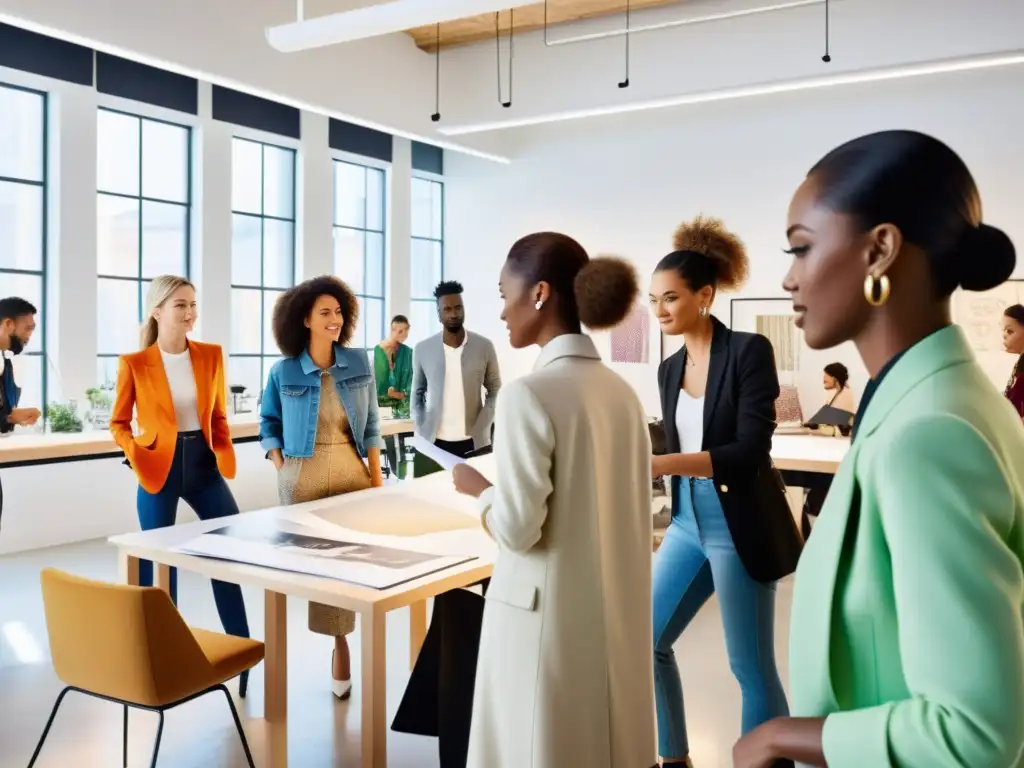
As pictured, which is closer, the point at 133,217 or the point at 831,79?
the point at 831,79

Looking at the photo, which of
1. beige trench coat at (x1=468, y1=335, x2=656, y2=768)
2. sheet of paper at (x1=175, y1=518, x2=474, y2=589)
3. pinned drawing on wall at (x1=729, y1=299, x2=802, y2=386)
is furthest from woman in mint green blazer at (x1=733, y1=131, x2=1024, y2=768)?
pinned drawing on wall at (x1=729, y1=299, x2=802, y2=386)

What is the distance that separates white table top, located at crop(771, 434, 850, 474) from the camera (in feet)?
15.6

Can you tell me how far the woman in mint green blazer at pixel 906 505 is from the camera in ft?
2.37

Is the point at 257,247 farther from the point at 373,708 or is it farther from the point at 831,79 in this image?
the point at 373,708

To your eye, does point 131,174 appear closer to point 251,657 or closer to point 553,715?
point 251,657

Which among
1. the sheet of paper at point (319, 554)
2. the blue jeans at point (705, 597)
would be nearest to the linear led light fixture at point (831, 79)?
the blue jeans at point (705, 597)

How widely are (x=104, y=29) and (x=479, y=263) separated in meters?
5.08

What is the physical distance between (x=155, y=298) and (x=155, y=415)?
0.50 meters

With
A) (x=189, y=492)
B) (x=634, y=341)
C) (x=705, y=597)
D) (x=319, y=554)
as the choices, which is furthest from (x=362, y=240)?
(x=705, y=597)

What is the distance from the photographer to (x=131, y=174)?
7242 mm

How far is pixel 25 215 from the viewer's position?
21.4 feet

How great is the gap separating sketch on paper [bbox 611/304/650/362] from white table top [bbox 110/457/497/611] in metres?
5.92

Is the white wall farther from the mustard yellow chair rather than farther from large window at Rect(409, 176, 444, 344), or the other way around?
the mustard yellow chair

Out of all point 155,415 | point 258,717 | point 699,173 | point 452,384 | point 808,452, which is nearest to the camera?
point 258,717
